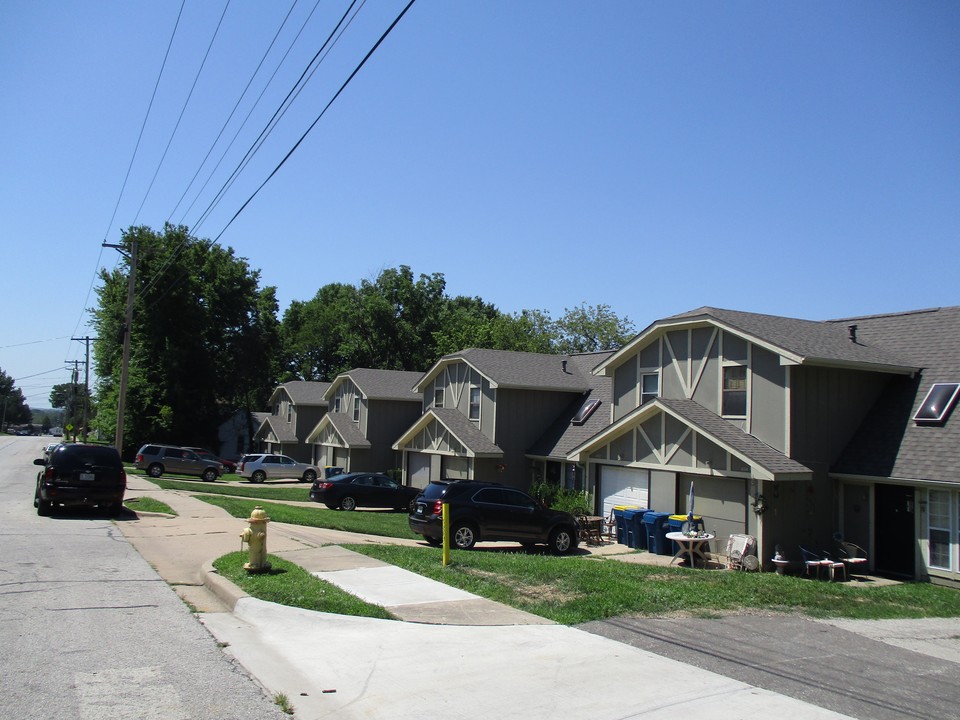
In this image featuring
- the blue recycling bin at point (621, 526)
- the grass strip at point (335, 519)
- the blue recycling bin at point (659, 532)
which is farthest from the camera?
the grass strip at point (335, 519)

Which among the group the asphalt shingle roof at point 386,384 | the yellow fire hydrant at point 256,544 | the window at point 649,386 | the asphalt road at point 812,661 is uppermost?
the asphalt shingle roof at point 386,384

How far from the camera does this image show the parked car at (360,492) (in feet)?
95.7

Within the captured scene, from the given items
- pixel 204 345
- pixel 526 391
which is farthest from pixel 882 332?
pixel 204 345

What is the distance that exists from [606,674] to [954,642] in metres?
6.21

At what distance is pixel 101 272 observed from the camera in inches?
2336

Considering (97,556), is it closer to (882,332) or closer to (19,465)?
(882,332)

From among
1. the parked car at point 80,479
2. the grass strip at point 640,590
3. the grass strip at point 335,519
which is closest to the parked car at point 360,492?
the grass strip at point 335,519

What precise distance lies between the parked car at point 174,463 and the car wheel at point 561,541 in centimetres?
2909

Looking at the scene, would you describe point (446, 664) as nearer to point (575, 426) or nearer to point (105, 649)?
point (105, 649)

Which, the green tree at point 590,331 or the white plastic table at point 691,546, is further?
the green tree at point 590,331

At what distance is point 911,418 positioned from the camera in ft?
60.0

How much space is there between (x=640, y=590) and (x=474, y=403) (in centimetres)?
1977

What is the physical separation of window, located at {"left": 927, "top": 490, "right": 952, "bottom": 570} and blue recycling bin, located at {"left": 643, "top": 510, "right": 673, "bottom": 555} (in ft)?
18.4

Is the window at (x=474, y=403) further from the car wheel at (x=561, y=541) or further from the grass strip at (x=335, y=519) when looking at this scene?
the car wheel at (x=561, y=541)
